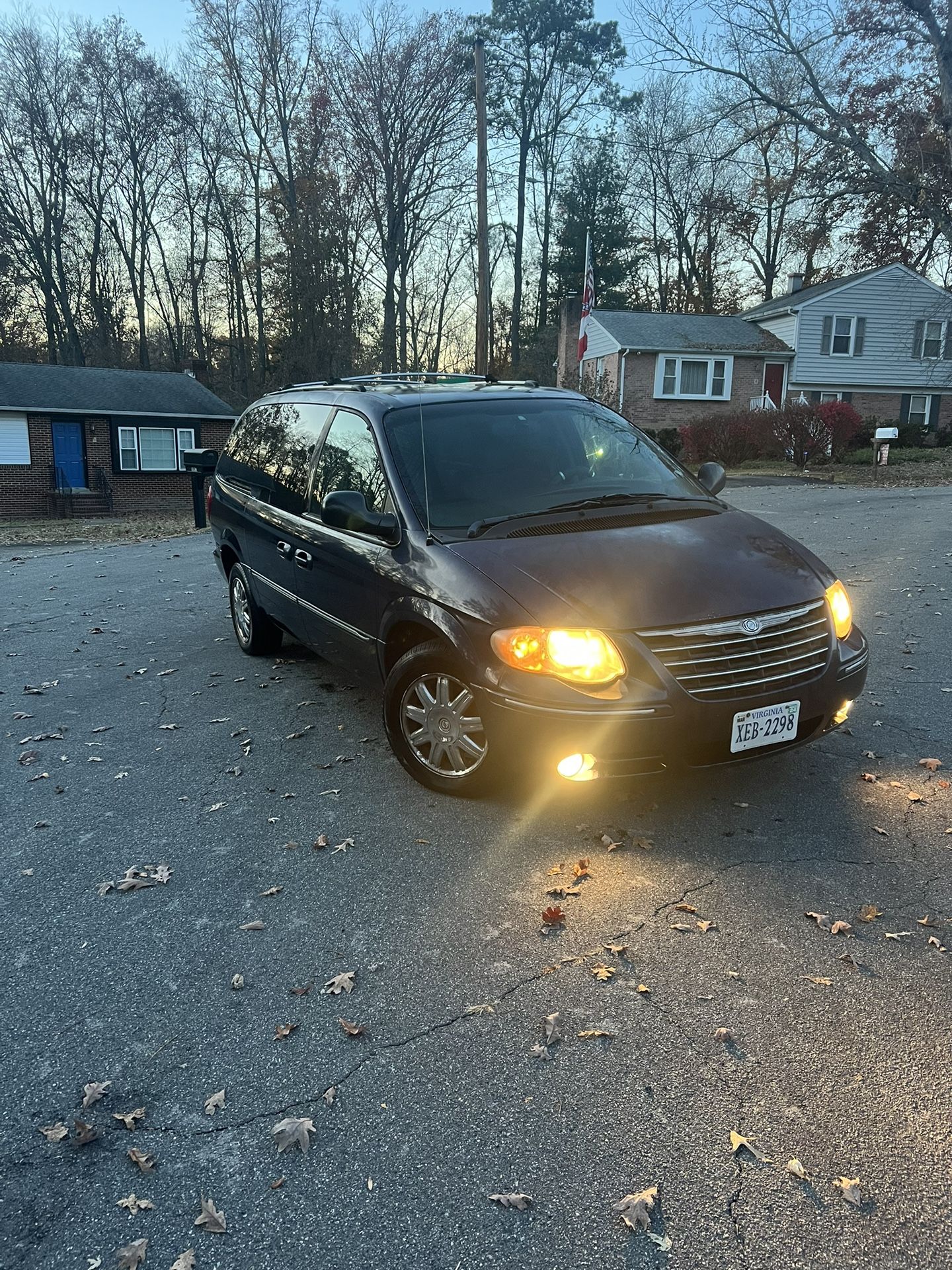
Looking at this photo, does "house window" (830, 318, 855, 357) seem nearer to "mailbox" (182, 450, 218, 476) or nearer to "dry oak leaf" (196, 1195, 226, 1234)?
"mailbox" (182, 450, 218, 476)

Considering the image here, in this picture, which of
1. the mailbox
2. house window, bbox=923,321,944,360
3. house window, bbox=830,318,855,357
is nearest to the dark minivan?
the mailbox

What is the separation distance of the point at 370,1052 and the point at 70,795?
2680 millimetres

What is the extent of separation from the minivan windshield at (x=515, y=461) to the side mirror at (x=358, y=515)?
159 mm

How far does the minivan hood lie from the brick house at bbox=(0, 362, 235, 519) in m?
28.5

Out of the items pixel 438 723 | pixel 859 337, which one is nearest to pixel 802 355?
pixel 859 337

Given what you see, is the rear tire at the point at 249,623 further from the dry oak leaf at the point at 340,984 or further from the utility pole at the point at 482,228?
the utility pole at the point at 482,228

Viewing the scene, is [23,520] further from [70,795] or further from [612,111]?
[612,111]

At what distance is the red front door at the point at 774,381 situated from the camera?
3603 centimetres

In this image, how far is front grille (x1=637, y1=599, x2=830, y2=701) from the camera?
146 inches

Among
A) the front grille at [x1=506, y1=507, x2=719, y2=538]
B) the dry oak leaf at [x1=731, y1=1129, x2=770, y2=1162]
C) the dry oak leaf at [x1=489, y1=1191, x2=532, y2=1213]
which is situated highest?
the front grille at [x1=506, y1=507, x2=719, y2=538]

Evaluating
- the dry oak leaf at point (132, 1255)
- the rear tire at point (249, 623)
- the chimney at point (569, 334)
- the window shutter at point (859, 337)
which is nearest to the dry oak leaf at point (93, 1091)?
the dry oak leaf at point (132, 1255)

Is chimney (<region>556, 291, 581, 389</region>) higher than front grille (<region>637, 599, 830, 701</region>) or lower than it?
higher

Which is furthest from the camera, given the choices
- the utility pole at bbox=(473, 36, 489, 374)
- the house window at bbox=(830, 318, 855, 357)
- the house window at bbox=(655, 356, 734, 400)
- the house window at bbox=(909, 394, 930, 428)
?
the house window at bbox=(909, 394, 930, 428)

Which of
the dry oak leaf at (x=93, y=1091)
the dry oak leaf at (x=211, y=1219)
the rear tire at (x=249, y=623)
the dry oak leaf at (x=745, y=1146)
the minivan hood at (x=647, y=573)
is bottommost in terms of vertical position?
the dry oak leaf at (x=93, y=1091)
